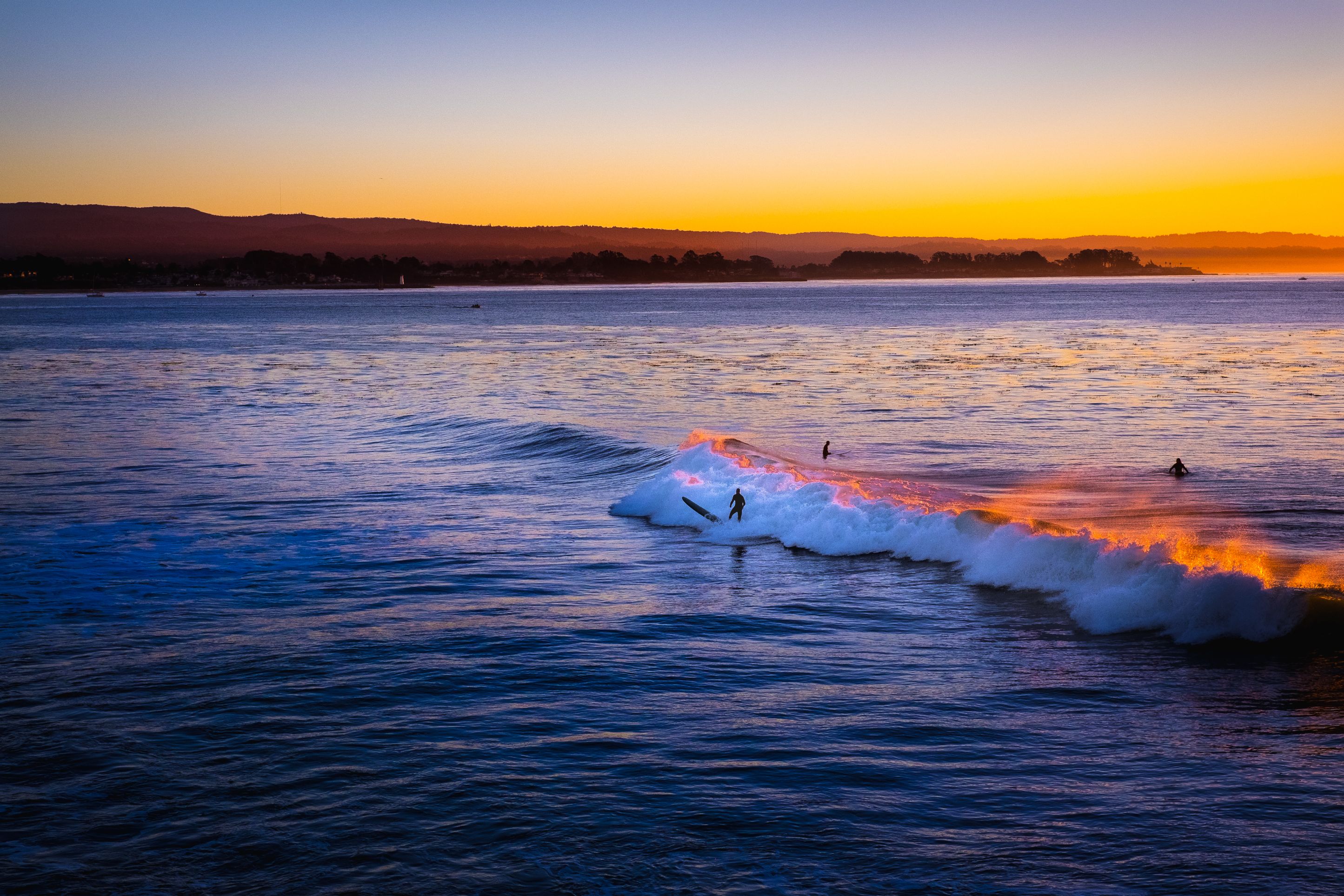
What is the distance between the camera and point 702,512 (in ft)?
66.2

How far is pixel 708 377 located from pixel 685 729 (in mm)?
44319

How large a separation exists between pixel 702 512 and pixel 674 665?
8.34m

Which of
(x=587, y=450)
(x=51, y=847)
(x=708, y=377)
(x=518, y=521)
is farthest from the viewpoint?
(x=708, y=377)

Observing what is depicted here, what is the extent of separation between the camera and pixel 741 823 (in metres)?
8.06

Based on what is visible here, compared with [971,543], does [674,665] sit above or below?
below

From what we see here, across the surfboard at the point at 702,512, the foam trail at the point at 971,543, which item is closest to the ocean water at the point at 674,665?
the foam trail at the point at 971,543

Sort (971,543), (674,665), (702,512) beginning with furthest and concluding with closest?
1. (702,512)
2. (971,543)
3. (674,665)

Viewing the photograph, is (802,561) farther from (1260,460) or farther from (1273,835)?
(1260,460)

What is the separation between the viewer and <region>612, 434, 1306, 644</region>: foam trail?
13165 millimetres

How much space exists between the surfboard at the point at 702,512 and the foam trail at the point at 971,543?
0.15 m

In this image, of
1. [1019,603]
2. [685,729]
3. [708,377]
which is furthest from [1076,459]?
[708,377]

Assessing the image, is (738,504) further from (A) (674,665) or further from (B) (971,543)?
(A) (674,665)

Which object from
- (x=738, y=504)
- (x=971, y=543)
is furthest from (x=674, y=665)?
(x=738, y=504)

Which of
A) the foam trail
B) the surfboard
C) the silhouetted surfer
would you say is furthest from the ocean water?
the silhouetted surfer
